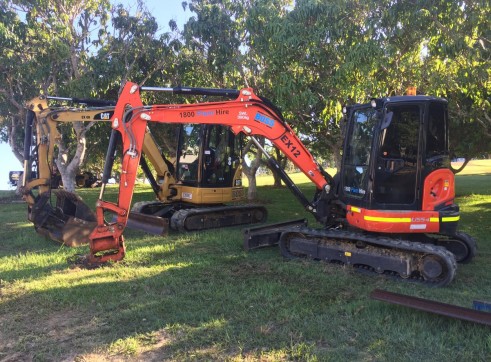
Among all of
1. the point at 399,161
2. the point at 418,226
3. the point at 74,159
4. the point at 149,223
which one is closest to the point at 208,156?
the point at 149,223

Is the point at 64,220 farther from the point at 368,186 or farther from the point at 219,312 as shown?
the point at 368,186

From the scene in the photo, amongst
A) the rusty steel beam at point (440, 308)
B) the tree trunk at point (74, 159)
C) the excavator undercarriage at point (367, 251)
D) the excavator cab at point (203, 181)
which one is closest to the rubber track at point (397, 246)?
the excavator undercarriage at point (367, 251)

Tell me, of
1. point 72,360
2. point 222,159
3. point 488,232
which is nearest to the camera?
point 72,360

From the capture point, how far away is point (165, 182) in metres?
11.2

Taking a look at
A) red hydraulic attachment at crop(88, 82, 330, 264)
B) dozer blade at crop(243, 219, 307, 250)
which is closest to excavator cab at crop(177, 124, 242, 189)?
red hydraulic attachment at crop(88, 82, 330, 264)

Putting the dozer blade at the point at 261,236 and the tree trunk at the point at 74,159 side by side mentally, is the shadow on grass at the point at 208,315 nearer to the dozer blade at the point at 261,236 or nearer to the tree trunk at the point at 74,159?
the dozer blade at the point at 261,236

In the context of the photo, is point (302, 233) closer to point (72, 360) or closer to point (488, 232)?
point (72, 360)

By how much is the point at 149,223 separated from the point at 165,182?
1597mm

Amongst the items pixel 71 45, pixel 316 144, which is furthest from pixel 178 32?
pixel 316 144

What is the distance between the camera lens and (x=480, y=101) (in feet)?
39.8

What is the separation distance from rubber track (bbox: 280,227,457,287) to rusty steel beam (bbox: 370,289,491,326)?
1364 millimetres

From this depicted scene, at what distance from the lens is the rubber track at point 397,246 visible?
5891 mm

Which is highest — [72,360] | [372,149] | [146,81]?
[146,81]

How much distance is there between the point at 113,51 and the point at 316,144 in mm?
10884
